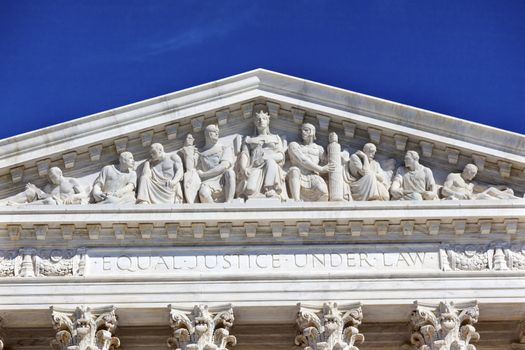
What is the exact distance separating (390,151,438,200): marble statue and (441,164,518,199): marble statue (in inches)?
11.7

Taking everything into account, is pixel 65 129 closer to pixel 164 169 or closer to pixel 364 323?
pixel 164 169

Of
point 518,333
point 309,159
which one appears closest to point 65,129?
point 309,159

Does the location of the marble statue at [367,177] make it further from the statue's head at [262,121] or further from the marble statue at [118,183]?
the marble statue at [118,183]

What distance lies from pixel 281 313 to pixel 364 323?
1.76 meters

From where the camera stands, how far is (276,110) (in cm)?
4647

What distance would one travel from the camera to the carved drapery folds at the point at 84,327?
4425 centimetres

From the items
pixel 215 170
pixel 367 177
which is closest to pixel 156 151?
pixel 215 170

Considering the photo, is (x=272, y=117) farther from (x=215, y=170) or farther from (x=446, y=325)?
(x=446, y=325)

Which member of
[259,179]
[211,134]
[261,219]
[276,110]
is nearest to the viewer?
[261,219]

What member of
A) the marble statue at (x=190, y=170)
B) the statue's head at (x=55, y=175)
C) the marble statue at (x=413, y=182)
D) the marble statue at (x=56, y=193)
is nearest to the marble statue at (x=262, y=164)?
the marble statue at (x=190, y=170)

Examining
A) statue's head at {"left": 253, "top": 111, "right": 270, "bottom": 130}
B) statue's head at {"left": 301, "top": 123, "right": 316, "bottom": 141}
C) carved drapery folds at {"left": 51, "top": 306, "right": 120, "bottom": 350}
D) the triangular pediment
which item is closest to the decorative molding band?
the triangular pediment

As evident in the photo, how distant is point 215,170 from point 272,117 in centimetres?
176

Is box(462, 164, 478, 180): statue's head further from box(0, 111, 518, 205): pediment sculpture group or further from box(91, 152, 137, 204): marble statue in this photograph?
box(91, 152, 137, 204): marble statue

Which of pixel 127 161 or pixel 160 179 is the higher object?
pixel 127 161
